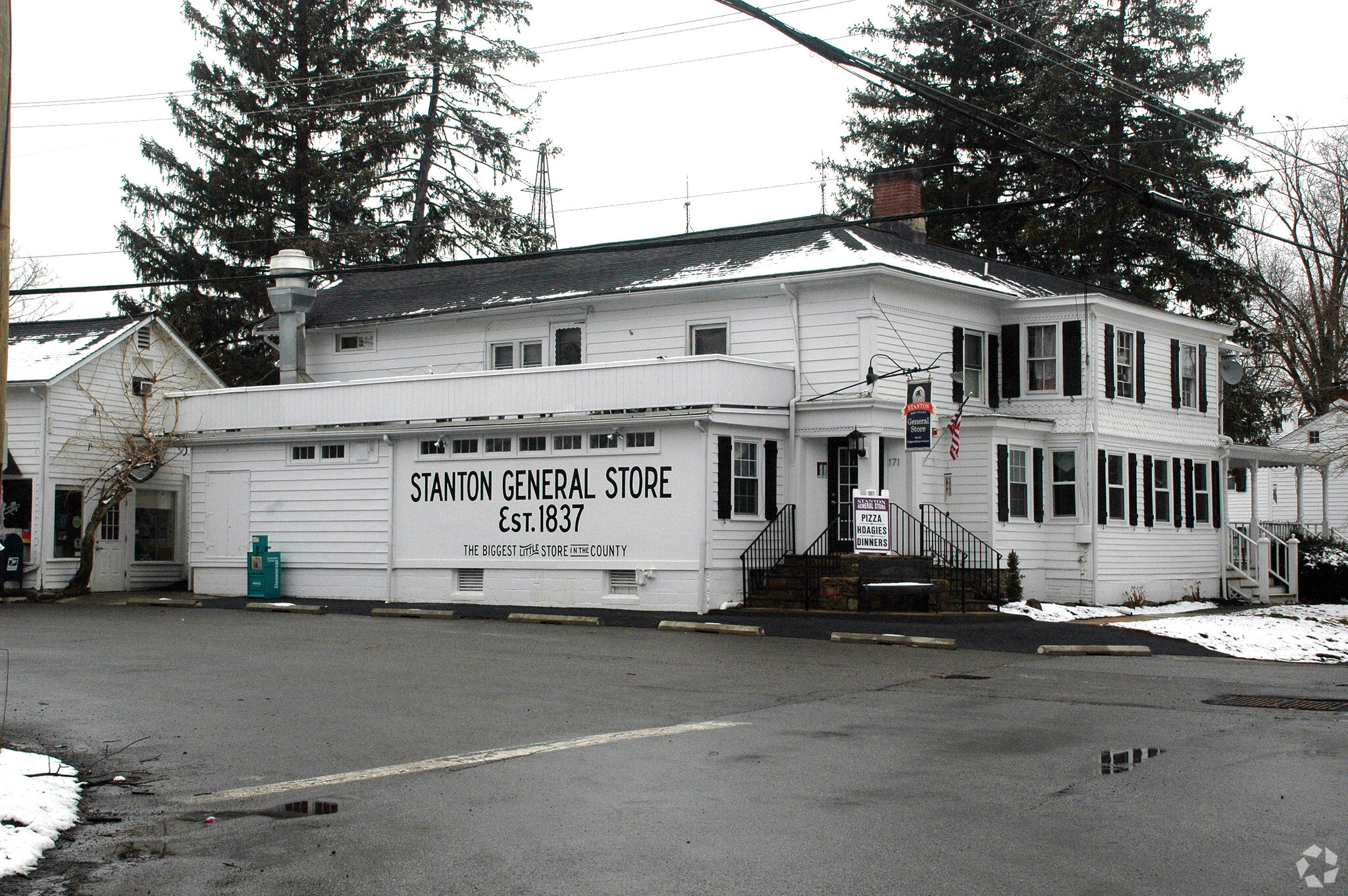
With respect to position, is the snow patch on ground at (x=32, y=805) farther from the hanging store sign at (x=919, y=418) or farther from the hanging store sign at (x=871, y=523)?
the hanging store sign at (x=919, y=418)

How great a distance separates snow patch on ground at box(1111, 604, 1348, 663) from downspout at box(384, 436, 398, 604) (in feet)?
46.9

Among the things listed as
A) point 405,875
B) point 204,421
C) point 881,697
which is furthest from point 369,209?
point 405,875

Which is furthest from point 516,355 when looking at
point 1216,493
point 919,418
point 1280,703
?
point 1280,703

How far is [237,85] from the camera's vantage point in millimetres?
46406

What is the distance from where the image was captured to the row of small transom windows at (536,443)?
1014 inches

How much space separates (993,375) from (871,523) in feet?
23.6

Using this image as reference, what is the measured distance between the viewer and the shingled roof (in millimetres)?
27062

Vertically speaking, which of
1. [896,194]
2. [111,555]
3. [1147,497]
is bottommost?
[111,555]

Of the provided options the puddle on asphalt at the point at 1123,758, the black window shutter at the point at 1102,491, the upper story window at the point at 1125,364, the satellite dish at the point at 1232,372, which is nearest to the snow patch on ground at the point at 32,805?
the puddle on asphalt at the point at 1123,758

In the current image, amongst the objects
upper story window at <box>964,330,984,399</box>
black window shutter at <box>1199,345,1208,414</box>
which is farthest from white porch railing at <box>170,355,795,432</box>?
black window shutter at <box>1199,345,1208,414</box>

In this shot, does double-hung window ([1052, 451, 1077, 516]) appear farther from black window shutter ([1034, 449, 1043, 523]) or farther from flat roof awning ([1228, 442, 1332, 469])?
flat roof awning ([1228, 442, 1332, 469])

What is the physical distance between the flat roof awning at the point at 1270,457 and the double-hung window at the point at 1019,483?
7737 mm

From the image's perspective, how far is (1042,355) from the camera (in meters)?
28.9

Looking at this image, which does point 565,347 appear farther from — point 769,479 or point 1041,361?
point 1041,361
